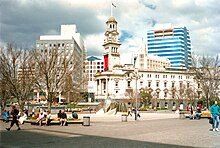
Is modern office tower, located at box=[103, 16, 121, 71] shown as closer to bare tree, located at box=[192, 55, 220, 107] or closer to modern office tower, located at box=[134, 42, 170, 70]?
modern office tower, located at box=[134, 42, 170, 70]

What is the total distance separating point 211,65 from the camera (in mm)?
55188

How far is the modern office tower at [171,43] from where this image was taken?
160 metres

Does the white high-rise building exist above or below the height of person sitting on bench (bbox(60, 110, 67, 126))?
above

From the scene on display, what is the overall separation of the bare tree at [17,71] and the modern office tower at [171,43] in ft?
423

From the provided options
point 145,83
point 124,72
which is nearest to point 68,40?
point 124,72

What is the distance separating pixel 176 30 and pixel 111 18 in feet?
204

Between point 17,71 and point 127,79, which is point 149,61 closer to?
point 127,79

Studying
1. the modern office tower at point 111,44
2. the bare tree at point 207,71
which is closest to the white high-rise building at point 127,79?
the modern office tower at point 111,44

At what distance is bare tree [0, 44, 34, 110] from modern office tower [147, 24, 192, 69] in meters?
129

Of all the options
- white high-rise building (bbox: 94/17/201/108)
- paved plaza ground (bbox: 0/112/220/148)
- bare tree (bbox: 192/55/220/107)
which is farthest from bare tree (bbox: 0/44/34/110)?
white high-rise building (bbox: 94/17/201/108)

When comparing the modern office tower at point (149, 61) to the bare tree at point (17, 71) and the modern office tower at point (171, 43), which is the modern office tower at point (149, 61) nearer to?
the modern office tower at point (171, 43)

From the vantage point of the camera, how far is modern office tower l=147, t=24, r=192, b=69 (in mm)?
160375

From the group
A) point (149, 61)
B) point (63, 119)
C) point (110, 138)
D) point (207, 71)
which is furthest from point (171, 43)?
point (110, 138)

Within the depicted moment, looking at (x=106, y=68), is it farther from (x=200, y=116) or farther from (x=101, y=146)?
(x=101, y=146)
